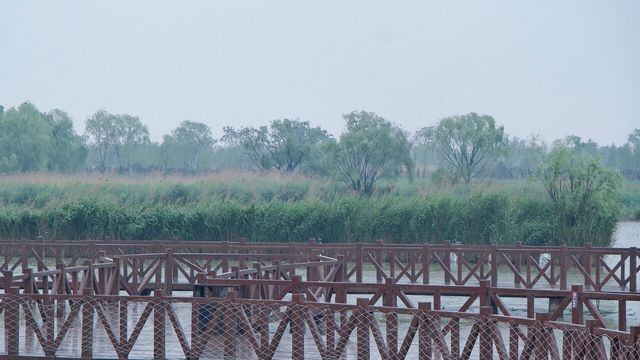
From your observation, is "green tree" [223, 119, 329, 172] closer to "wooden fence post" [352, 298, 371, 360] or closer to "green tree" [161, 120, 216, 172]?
"green tree" [161, 120, 216, 172]

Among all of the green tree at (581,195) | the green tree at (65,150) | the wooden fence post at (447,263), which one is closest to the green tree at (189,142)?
the green tree at (65,150)

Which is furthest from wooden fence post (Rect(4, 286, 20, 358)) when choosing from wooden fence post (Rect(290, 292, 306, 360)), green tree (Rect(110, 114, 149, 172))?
green tree (Rect(110, 114, 149, 172))

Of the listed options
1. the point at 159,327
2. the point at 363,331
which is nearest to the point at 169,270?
the point at 159,327

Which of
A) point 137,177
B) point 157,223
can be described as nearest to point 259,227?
point 157,223

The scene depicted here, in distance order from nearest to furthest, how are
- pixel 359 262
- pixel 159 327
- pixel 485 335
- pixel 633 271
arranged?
1. pixel 485 335
2. pixel 159 327
3. pixel 633 271
4. pixel 359 262

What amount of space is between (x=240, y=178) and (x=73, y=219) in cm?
1138

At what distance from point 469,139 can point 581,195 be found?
26.7 meters

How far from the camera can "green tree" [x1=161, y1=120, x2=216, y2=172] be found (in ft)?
306

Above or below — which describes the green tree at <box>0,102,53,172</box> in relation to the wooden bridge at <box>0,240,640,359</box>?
above

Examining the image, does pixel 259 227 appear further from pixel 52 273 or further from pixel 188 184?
pixel 52 273

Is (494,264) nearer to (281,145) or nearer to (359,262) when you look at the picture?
(359,262)

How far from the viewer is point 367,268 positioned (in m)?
31.9

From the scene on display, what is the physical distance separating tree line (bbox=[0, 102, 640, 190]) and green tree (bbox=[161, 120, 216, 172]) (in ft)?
0.26

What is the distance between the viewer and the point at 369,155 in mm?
52500
